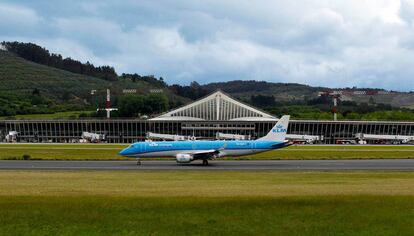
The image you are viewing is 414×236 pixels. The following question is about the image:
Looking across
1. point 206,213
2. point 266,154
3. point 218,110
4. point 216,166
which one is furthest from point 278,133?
point 218,110

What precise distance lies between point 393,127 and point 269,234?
458ft

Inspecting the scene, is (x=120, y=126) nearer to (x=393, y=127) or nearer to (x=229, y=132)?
(x=229, y=132)

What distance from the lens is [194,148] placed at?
59.5 meters

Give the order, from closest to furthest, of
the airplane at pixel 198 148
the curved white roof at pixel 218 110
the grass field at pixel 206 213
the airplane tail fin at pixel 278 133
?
the grass field at pixel 206 213
the airplane at pixel 198 148
the airplane tail fin at pixel 278 133
the curved white roof at pixel 218 110

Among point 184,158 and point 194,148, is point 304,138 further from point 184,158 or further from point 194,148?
point 184,158

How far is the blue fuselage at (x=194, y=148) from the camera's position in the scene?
59375mm

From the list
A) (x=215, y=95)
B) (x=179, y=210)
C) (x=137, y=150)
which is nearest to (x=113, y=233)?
(x=179, y=210)

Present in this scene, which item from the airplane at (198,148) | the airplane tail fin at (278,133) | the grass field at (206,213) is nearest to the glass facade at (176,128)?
the airplane tail fin at (278,133)

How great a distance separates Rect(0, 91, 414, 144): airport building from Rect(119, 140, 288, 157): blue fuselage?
8446 centimetres

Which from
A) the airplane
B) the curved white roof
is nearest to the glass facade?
the curved white roof

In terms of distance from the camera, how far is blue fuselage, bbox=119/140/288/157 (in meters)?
59.4

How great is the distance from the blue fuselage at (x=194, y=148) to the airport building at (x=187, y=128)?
84465 mm

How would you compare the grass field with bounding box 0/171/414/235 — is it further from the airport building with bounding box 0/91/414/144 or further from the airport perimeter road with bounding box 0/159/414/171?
the airport building with bounding box 0/91/414/144

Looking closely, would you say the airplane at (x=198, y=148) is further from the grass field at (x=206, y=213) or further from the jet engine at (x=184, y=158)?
the grass field at (x=206, y=213)
